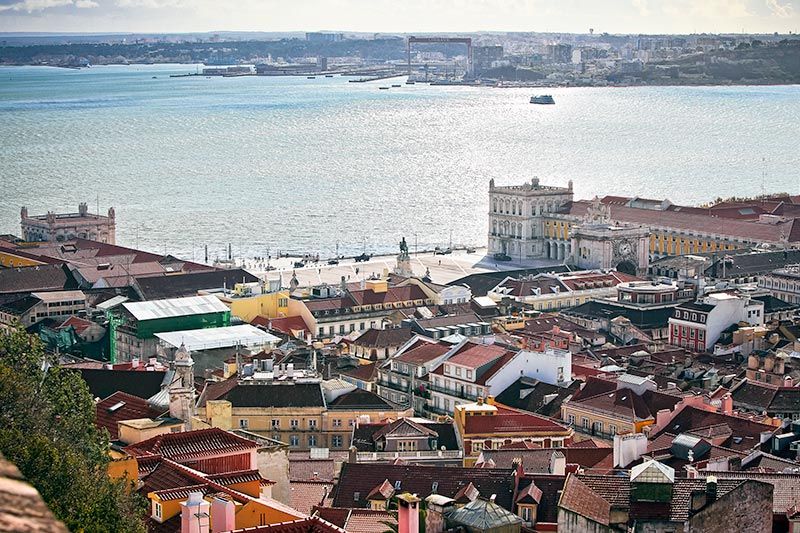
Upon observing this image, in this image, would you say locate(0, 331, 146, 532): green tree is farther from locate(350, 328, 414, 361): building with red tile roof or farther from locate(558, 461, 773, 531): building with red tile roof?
locate(350, 328, 414, 361): building with red tile roof

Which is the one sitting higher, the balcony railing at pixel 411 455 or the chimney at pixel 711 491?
the chimney at pixel 711 491

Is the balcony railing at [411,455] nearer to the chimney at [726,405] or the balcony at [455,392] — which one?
the chimney at [726,405]

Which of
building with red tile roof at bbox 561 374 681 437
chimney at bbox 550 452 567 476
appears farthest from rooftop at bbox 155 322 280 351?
chimney at bbox 550 452 567 476

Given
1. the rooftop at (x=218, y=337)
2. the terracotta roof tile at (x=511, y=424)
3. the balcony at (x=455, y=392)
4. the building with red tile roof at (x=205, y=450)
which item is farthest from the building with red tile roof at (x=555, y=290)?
the building with red tile roof at (x=205, y=450)

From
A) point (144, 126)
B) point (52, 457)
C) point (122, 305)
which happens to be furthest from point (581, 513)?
point (144, 126)

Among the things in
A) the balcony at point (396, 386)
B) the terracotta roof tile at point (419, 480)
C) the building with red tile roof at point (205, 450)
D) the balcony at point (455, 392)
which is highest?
the building with red tile roof at point (205, 450)

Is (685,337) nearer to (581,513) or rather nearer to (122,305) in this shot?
(122,305)
